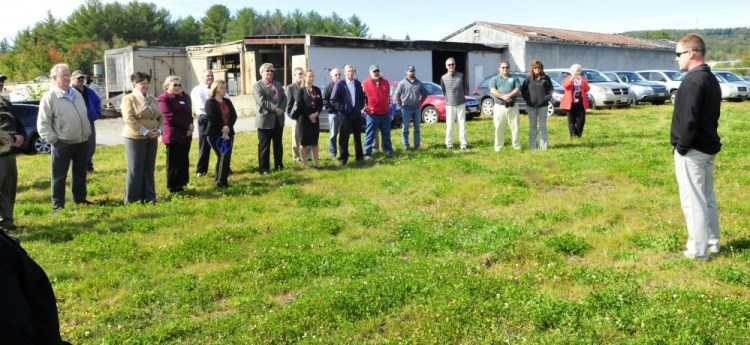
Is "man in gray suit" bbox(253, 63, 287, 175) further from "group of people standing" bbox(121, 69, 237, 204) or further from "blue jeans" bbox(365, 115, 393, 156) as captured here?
"blue jeans" bbox(365, 115, 393, 156)

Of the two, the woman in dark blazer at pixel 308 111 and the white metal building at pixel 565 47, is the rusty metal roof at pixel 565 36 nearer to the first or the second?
the white metal building at pixel 565 47

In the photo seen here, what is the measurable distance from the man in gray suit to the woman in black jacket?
483cm

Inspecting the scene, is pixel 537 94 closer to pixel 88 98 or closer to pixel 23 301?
pixel 88 98

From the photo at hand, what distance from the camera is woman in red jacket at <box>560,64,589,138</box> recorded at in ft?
46.4

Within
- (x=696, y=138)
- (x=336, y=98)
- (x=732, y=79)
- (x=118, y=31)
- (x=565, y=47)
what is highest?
(x=118, y=31)

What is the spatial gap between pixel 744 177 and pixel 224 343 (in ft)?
26.5

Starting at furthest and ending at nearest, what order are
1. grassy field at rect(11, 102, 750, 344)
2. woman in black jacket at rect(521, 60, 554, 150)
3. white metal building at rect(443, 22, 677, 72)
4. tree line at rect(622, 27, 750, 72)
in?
tree line at rect(622, 27, 750, 72), white metal building at rect(443, 22, 677, 72), woman in black jacket at rect(521, 60, 554, 150), grassy field at rect(11, 102, 750, 344)

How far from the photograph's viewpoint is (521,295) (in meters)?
4.80

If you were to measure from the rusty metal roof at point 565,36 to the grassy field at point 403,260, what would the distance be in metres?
29.6

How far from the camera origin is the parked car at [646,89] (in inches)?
996

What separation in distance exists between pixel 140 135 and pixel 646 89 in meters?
22.2

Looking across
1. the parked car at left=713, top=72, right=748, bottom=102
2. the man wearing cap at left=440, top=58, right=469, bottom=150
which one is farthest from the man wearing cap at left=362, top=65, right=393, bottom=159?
the parked car at left=713, top=72, right=748, bottom=102

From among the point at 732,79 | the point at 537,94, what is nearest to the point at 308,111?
the point at 537,94

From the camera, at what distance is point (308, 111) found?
440 inches
